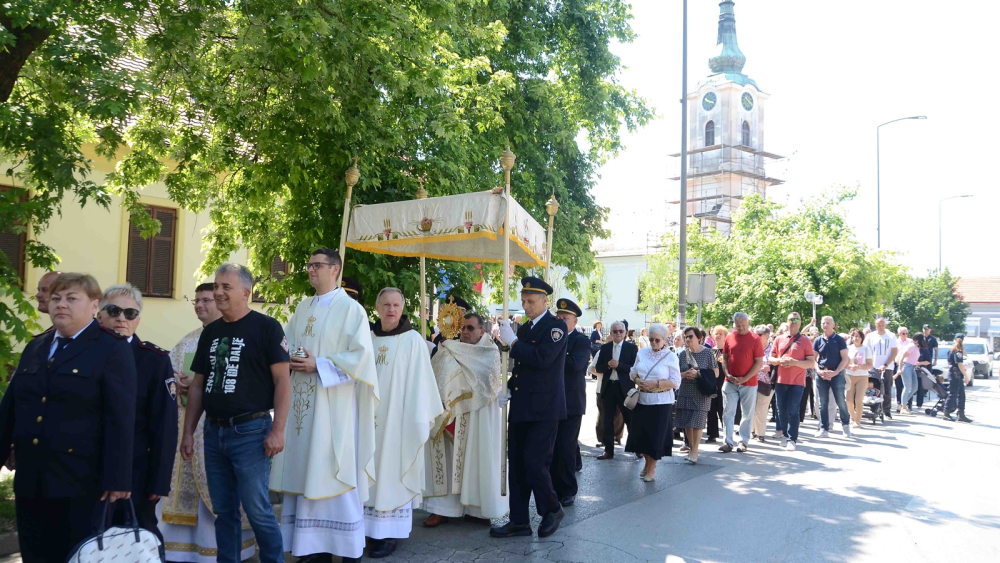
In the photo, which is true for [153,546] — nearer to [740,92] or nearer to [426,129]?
[426,129]

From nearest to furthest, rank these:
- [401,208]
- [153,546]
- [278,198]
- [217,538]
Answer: [153,546]
[217,538]
[401,208]
[278,198]

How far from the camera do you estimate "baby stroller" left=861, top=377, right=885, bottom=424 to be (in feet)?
54.6

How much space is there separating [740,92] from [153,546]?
64.0 metres

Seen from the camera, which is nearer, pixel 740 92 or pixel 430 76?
pixel 430 76

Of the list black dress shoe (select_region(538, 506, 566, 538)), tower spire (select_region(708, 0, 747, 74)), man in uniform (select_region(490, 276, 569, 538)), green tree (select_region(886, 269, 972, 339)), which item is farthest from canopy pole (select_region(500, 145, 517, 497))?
tower spire (select_region(708, 0, 747, 74))

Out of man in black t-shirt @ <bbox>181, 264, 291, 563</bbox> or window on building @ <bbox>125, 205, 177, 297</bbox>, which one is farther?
window on building @ <bbox>125, 205, 177, 297</bbox>

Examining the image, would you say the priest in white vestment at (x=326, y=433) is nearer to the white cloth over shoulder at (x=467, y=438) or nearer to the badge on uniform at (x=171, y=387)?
the badge on uniform at (x=171, y=387)

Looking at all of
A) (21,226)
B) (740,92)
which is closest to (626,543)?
(21,226)

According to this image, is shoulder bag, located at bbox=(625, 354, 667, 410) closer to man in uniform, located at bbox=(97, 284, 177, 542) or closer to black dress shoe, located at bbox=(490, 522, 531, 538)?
black dress shoe, located at bbox=(490, 522, 531, 538)

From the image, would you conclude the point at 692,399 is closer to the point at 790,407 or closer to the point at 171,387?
the point at 790,407

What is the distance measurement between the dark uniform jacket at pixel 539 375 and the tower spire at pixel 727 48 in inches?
2496

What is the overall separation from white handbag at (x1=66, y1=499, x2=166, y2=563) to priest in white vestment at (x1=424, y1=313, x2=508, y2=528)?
11.3 ft

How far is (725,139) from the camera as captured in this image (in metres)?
60.9

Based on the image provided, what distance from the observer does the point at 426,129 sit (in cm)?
1102
